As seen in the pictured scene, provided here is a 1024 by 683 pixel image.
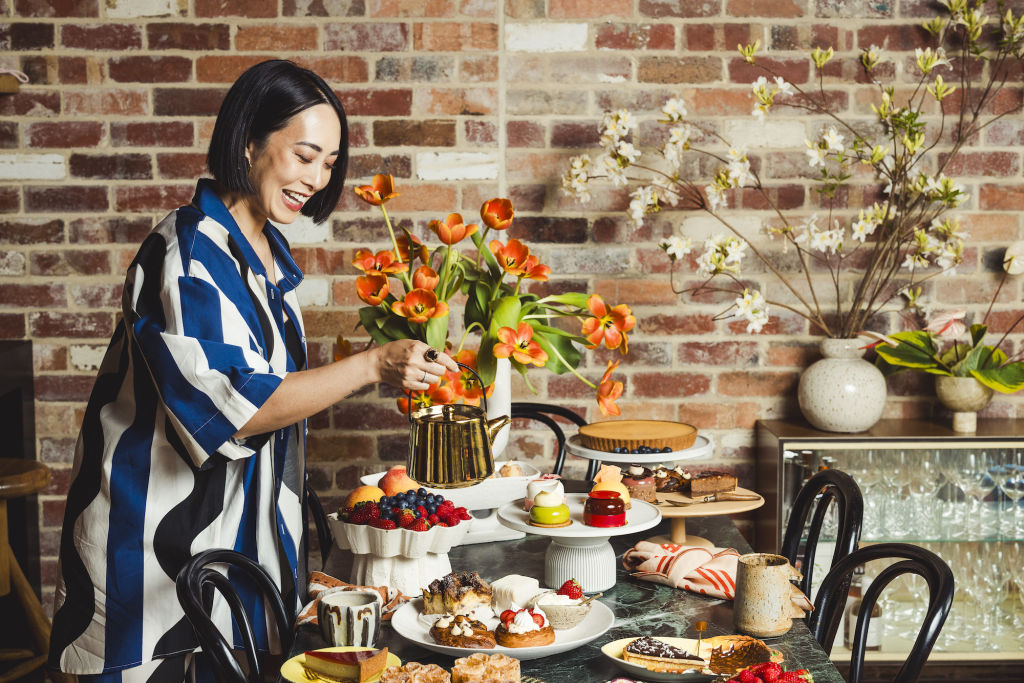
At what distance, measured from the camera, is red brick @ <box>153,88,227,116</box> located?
2.63 meters

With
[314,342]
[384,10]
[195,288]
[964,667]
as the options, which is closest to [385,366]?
[195,288]

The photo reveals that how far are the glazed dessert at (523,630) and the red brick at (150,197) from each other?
1.81 metres

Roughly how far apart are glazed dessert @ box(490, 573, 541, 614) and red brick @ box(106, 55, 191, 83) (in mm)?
1881

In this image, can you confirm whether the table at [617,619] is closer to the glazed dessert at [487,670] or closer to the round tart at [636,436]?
the glazed dessert at [487,670]

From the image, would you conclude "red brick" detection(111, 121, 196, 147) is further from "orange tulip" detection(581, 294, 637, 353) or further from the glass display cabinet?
the glass display cabinet

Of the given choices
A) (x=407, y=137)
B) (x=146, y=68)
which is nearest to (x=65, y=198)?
(x=146, y=68)

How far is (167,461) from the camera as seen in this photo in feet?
4.82

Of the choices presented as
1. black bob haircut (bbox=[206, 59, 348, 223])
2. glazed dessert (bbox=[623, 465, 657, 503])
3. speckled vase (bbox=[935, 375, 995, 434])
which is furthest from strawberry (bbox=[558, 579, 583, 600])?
speckled vase (bbox=[935, 375, 995, 434])

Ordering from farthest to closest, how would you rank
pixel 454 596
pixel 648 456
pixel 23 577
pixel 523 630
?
pixel 23 577 < pixel 648 456 < pixel 454 596 < pixel 523 630

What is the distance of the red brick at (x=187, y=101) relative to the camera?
2629 millimetres

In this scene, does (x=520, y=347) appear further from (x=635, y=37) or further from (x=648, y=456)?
(x=635, y=37)

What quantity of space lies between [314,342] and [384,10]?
3.13 ft

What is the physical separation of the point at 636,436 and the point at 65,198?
5.71 feet

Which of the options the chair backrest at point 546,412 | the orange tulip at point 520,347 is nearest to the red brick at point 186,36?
the chair backrest at point 546,412
